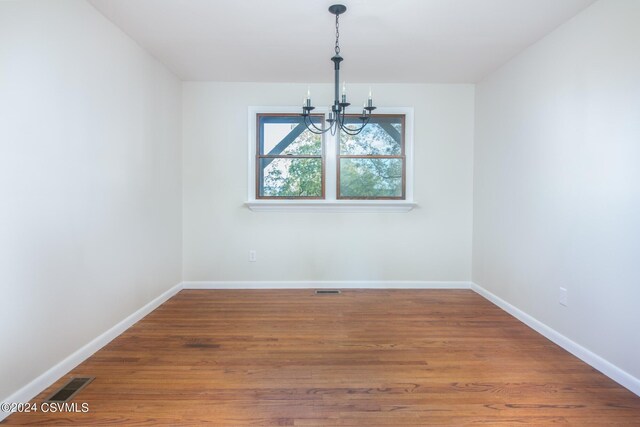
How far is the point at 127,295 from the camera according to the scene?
2.74m

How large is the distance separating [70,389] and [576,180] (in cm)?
348

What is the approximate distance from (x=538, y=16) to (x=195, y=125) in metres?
3.36

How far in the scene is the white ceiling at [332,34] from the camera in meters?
2.28

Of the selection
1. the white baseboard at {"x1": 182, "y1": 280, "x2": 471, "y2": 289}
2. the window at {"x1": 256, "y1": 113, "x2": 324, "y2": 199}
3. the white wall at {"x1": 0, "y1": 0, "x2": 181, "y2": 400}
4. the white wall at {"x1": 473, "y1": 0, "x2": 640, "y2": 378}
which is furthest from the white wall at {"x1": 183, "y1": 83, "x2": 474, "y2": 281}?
the white wall at {"x1": 0, "y1": 0, "x2": 181, "y2": 400}

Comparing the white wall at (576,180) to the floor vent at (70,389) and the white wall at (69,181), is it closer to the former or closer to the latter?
the floor vent at (70,389)

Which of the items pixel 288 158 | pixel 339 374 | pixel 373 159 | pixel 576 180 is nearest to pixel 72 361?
pixel 339 374

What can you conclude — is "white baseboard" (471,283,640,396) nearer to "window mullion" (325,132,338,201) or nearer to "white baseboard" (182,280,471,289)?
"white baseboard" (182,280,471,289)

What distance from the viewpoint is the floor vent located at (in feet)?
5.87

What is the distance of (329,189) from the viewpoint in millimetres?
Answer: 3881

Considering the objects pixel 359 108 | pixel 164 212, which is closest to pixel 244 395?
pixel 164 212

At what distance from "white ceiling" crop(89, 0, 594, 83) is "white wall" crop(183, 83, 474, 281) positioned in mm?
316

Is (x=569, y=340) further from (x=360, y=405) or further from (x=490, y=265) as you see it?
(x=360, y=405)

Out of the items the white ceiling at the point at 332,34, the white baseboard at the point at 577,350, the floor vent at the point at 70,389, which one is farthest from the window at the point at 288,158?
the floor vent at the point at 70,389

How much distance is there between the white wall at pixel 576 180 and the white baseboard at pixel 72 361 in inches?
132
